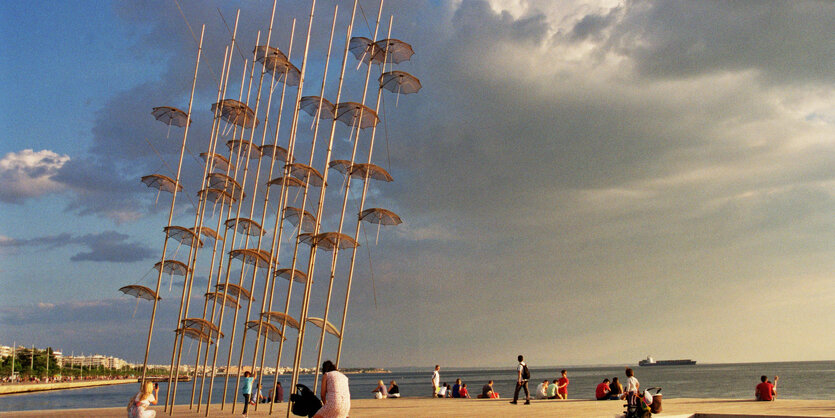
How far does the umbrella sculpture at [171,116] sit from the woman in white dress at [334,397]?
73.4 feet

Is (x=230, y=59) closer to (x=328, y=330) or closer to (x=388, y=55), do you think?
(x=388, y=55)

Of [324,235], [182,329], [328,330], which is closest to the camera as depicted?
[324,235]

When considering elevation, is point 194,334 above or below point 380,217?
below

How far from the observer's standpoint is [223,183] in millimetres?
30203

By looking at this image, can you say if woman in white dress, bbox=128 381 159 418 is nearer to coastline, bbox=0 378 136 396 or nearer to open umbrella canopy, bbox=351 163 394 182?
open umbrella canopy, bbox=351 163 394 182

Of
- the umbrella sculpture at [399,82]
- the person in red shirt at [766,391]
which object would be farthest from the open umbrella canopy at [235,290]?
the person in red shirt at [766,391]

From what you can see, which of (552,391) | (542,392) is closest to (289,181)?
(542,392)

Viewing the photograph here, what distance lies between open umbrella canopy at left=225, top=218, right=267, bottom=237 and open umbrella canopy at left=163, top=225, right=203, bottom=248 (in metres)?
1.59

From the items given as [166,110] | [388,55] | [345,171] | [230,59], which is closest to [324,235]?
[345,171]

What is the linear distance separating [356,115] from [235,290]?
34.9ft

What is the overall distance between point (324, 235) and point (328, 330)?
408 centimetres

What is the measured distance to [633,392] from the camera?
18.1m

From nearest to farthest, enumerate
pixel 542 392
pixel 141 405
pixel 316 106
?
pixel 141 405 → pixel 316 106 → pixel 542 392

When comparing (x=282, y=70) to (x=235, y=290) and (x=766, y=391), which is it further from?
(x=766, y=391)
